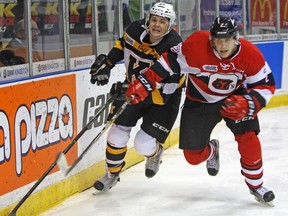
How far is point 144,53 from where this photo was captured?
399cm

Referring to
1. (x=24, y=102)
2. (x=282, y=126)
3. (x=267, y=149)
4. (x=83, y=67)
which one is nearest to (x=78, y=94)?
(x=83, y=67)

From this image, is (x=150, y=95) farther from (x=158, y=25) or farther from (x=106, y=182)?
(x=106, y=182)

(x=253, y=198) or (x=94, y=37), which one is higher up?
(x=94, y=37)

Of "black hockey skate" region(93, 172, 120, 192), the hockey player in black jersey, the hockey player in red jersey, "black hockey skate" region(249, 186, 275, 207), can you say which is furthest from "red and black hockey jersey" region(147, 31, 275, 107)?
"black hockey skate" region(93, 172, 120, 192)

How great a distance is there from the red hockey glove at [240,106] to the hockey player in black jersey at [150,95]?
50 centimetres

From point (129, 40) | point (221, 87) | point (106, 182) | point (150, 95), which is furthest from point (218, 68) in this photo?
point (106, 182)

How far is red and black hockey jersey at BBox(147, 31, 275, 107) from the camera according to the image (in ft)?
11.8

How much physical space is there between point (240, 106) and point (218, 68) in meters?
0.29

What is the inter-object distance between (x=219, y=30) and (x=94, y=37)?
1.74m

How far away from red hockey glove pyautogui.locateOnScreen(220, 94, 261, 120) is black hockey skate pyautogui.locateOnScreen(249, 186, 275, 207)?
51cm

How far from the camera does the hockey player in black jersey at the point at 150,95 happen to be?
12.9 feet

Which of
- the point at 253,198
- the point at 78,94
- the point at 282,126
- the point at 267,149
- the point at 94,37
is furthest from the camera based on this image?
the point at 282,126

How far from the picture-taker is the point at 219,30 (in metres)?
3.48

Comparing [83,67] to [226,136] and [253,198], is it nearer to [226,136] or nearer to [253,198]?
[253,198]
